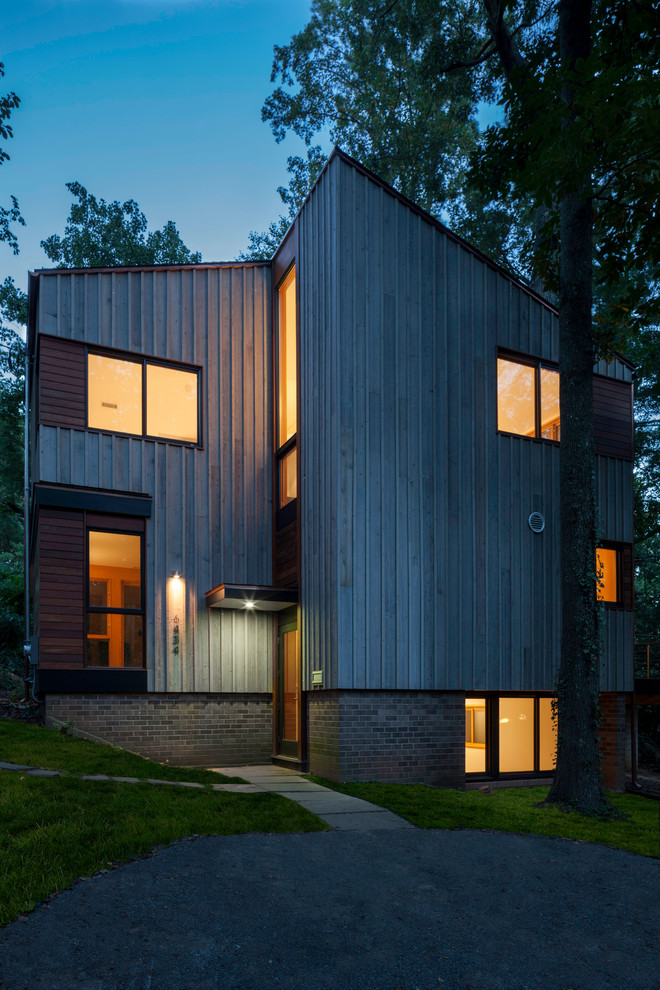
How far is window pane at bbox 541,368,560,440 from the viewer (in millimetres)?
12750

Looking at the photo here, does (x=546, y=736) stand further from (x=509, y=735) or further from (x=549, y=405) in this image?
(x=549, y=405)

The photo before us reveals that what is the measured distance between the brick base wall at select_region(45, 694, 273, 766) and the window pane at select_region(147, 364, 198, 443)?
159 inches

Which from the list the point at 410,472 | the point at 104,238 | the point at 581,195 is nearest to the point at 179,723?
the point at 410,472

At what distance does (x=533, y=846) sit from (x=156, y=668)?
241 inches

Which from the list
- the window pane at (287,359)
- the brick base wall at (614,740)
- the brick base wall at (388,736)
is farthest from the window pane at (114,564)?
the brick base wall at (614,740)

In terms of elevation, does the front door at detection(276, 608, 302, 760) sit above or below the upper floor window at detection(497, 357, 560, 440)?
below

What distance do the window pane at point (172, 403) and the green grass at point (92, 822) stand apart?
5.88 m

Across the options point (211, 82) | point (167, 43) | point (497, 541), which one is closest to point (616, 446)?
point (497, 541)

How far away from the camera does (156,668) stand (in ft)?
36.3

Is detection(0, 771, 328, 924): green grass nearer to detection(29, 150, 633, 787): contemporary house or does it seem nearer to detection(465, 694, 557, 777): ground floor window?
detection(29, 150, 633, 787): contemporary house

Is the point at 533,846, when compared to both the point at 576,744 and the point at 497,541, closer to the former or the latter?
the point at 576,744

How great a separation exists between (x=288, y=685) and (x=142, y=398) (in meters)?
4.97

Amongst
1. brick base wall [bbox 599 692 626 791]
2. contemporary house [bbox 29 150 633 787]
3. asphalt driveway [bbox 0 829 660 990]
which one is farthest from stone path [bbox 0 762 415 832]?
Answer: brick base wall [bbox 599 692 626 791]

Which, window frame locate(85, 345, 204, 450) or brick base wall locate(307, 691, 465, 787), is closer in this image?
brick base wall locate(307, 691, 465, 787)
